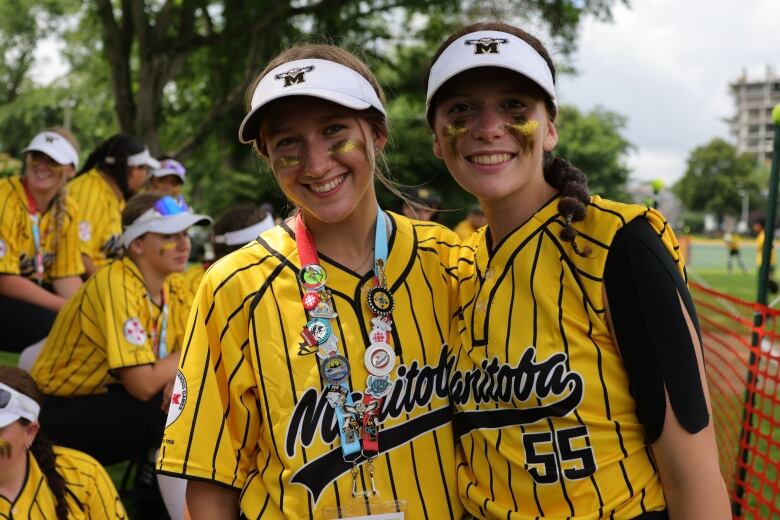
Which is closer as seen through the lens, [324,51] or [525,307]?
[525,307]

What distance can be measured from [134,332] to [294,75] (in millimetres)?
2376

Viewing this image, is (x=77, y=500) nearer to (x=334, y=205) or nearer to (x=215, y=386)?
(x=215, y=386)

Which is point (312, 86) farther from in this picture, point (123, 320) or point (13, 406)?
point (123, 320)

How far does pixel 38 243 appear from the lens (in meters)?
5.29

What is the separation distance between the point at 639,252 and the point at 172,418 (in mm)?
1344

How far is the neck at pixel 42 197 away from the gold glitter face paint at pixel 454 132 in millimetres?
4037

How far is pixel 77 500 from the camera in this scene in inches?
132

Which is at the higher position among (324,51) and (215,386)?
(324,51)

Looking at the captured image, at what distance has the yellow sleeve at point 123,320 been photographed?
3971 millimetres

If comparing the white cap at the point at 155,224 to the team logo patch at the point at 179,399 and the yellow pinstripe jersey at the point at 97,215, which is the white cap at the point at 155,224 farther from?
the team logo patch at the point at 179,399

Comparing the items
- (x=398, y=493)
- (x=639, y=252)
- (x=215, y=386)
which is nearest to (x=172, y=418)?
(x=215, y=386)

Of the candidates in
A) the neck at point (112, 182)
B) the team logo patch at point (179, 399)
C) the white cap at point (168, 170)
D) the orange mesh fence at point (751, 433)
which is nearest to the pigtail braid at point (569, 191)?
the team logo patch at point (179, 399)

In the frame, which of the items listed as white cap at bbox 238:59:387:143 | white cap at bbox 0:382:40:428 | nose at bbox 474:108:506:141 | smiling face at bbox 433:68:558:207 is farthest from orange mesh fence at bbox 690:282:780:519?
white cap at bbox 0:382:40:428

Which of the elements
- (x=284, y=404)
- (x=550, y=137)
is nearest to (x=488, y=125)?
(x=550, y=137)
